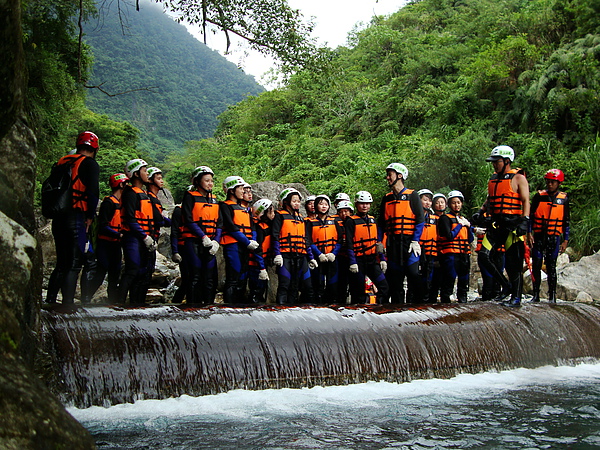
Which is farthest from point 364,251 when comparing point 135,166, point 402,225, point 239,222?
point 135,166

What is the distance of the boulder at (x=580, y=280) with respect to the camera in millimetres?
11938

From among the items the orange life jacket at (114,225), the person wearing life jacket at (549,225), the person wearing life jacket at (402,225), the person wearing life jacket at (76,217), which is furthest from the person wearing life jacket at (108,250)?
the person wearing life jacket at (549,225)

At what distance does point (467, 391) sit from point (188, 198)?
4231 millimetres

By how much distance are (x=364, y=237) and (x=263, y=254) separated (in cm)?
157

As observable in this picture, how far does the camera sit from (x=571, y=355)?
7.21 m

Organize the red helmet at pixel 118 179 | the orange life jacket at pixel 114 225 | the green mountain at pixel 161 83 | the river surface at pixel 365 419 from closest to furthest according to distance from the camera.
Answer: the river surface at pixel 365 419 → the orange life jacket at pixel 114 225 → the red helmet at pixel 118 179 → the green mountain at pixel 161 83

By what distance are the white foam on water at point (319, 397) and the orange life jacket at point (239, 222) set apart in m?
3.15

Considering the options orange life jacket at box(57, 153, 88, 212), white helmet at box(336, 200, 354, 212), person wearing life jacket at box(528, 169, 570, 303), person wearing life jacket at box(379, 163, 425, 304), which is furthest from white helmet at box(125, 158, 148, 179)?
person wearing life jacket at box(528, 169, 570, 303)

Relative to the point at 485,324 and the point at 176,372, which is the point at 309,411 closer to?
the point at 176,372

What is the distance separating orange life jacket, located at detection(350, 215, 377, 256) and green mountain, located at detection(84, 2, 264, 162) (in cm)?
4778

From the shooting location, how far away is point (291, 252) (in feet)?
27.8

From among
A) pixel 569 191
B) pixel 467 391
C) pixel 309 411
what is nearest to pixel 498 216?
pixel 467 391

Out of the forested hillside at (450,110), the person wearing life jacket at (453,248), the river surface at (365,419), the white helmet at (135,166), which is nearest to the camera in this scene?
the river surface at (365,419)

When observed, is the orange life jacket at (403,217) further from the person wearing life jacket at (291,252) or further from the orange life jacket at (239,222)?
the orange life jacket at (239,222)
